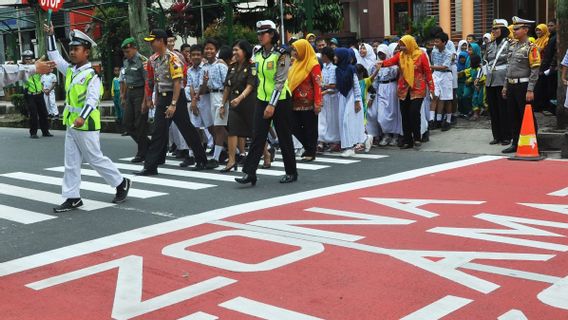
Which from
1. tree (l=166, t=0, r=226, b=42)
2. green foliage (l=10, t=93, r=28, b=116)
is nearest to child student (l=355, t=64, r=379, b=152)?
tree (l=166, t=0, r=226, b=42)

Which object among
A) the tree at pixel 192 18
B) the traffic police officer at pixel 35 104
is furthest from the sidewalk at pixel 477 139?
the tree at pixel 192 18

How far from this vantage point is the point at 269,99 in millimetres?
9438

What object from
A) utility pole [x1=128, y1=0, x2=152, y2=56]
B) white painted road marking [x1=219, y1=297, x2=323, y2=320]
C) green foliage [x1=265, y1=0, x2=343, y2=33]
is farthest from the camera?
green foliage [x1=265, y1=0, x2=343, y2=33]

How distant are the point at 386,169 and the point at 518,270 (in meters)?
5.24

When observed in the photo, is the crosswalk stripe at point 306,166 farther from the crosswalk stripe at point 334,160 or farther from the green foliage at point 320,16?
the green foliage at point 320,16

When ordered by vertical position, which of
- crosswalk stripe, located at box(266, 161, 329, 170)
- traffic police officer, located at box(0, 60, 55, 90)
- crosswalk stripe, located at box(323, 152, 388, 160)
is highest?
traffic police officer, located at box(0, 60, 55, 90)

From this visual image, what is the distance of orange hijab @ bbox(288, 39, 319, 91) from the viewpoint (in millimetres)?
10867

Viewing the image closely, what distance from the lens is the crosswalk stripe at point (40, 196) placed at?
28.3ft

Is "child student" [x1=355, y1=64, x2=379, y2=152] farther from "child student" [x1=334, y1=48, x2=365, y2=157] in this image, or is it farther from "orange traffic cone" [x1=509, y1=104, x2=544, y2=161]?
"orange traffic cone" [x1=509, y1=104, x2=544, y2=161]

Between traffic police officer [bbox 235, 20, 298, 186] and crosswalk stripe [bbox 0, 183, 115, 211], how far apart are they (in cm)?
171

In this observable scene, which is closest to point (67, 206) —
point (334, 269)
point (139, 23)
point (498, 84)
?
point (334, 269)

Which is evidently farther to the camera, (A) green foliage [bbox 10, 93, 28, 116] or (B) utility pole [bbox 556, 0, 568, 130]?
(A) green foliage [bbox 10, 93, 28, 116]

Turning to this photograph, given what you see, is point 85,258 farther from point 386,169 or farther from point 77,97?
point 386,169

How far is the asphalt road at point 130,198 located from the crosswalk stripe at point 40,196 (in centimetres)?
1
